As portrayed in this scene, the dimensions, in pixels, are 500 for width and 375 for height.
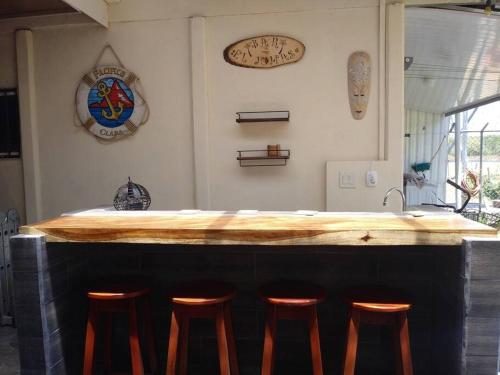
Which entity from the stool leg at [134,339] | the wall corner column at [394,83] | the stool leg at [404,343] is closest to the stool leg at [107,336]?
the stool leg at [134,339]

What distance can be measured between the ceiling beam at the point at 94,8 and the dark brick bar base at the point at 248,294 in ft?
6.11

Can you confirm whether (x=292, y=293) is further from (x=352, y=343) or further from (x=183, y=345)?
(x=183, y=345)

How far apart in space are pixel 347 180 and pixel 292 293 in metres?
1.65

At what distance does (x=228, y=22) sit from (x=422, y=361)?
267 cm

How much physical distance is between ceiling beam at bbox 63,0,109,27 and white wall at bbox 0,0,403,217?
2.8 inches

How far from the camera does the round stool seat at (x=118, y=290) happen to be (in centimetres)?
176

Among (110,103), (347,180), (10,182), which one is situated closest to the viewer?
(347,180)

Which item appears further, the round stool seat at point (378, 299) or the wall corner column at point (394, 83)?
the wall corner column at point (394, 83)

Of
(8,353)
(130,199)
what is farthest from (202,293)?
(8,353)

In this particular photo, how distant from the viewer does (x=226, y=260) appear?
79.4 inches

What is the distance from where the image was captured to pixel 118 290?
5.89 feet

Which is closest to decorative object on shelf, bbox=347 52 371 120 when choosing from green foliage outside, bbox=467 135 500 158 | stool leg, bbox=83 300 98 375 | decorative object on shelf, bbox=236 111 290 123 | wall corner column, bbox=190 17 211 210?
decorative object on shelf, bbox=236 111 290 123

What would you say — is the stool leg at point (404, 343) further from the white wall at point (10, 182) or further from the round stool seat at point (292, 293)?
the white wall at point (10, 182)

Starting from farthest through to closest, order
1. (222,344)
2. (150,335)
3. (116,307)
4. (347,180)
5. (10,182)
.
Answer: (10,182), (347,180), (150,335), (116,307), (222,344)
